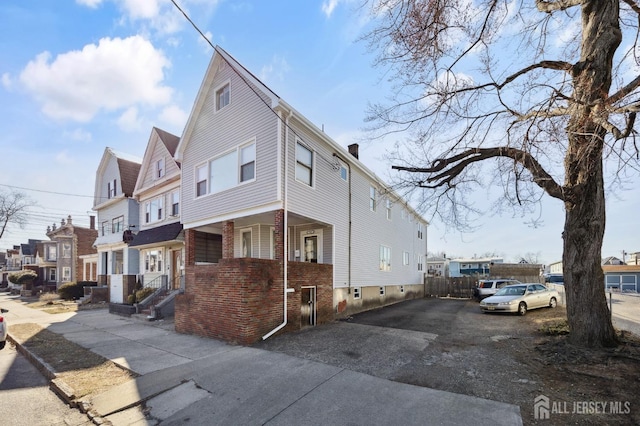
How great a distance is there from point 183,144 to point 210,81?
3.05 m

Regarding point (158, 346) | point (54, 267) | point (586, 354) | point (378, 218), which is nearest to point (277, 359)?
point (158, 346)

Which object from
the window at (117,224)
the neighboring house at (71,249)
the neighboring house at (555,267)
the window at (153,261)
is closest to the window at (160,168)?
the window at (153,261)

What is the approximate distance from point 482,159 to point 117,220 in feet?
77.6

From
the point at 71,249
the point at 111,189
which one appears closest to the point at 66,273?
the point at 71,249

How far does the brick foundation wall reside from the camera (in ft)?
30.8

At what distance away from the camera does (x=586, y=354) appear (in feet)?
23.1

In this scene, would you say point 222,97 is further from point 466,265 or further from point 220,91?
point 466,265

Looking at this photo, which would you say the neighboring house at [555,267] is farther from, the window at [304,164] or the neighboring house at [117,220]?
the neighboring house at [117,220]

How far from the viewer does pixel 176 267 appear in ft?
60.1

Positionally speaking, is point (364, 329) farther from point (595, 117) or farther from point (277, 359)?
point (595, 117)

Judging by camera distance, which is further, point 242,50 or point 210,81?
point 210,81

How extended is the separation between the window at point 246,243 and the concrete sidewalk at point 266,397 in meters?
6.79

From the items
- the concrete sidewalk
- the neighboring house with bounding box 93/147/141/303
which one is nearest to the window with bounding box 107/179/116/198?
the neighboring house with bounding box 93/147/141/303

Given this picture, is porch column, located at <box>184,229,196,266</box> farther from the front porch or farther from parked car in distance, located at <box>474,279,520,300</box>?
parked car in distance, located at <box>474,279,520,300</box>
